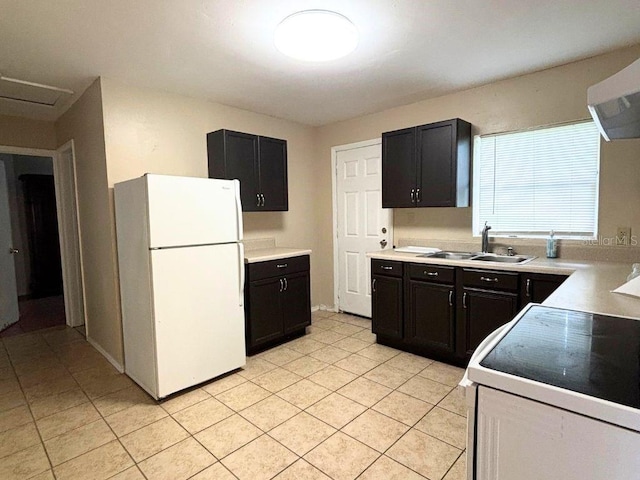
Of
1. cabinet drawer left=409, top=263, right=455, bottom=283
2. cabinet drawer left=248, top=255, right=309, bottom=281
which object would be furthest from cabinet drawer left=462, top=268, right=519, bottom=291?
cabinet drawer left=248, top=255, right=309, bottom=281

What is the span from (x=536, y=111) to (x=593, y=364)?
2.63m

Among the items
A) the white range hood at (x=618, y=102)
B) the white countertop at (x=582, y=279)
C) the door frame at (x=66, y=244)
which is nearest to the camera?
the white range hood at (x=618, y=102)

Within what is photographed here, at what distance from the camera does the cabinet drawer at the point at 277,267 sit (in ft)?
10.6

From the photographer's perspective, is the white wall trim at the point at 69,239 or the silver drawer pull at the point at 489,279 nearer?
the silver drawer pull at the point at 489,279

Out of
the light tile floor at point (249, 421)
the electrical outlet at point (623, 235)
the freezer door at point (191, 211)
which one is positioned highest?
the freezer door at point (191, 211)

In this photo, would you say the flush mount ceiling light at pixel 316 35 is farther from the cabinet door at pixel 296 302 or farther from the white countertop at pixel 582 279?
the cabinet door at pixel 296 302

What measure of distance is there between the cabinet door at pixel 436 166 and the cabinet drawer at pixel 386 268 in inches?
25.3

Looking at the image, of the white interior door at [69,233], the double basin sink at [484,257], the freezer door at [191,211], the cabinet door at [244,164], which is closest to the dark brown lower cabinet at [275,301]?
the freezer door at [191,211]

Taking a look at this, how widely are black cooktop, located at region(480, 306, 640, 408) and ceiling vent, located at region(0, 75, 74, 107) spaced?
12.5 feet

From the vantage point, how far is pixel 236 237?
Result: 2.85m

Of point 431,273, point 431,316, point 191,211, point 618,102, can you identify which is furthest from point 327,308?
point 618,102

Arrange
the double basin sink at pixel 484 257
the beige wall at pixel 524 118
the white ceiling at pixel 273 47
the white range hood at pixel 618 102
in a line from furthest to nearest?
1. the double basin sink at pixel 484 257
2. the beige wall at pixel 524 118
3. the white ceiling at pixel 273 47
4. the white range hood at pixel 618 102

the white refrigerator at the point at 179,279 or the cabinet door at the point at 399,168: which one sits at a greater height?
the cabinet door at the point at 399,168

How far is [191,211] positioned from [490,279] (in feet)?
7.69
